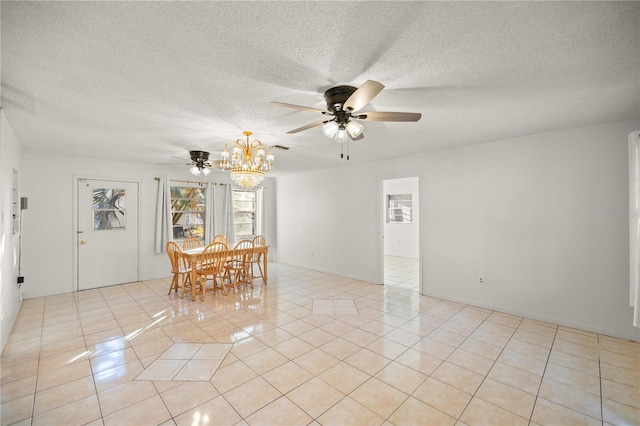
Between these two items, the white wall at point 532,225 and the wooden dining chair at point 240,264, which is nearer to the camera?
the white wall at point 532,225

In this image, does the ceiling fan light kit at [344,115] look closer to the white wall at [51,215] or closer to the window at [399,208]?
the white wall at [51,215]

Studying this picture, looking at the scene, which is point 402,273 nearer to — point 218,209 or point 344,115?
point 218,209

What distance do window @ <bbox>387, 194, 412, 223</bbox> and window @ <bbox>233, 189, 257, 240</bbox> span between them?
411 centimetres

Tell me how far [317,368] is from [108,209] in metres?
5.02

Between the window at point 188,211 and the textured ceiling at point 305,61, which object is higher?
the textured ceiling at point 305,61

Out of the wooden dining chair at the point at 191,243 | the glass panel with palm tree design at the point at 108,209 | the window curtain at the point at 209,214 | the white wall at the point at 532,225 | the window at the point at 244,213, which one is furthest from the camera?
the window at the point at 244,213

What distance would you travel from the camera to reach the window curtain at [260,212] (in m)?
7.49

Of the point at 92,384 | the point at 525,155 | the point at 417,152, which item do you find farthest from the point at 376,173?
the point at 92,384

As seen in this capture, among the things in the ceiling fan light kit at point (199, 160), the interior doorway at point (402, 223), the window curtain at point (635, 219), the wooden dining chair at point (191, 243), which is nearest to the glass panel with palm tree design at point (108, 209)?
the wooden dining chair at point (191, 243)

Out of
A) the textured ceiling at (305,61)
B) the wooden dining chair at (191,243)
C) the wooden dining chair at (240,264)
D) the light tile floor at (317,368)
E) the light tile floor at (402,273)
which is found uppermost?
the textured ceiling at (305,61)

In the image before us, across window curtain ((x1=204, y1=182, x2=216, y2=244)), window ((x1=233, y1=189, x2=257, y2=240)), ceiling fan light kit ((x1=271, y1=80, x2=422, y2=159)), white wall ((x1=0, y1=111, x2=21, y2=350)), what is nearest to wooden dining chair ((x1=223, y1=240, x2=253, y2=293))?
window curtain ((x1=204, y1=182, x2=216, y2=244))

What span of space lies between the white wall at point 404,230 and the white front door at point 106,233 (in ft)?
19.9

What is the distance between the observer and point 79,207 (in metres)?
4.89

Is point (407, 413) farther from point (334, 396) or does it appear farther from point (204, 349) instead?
point (204, 349)
